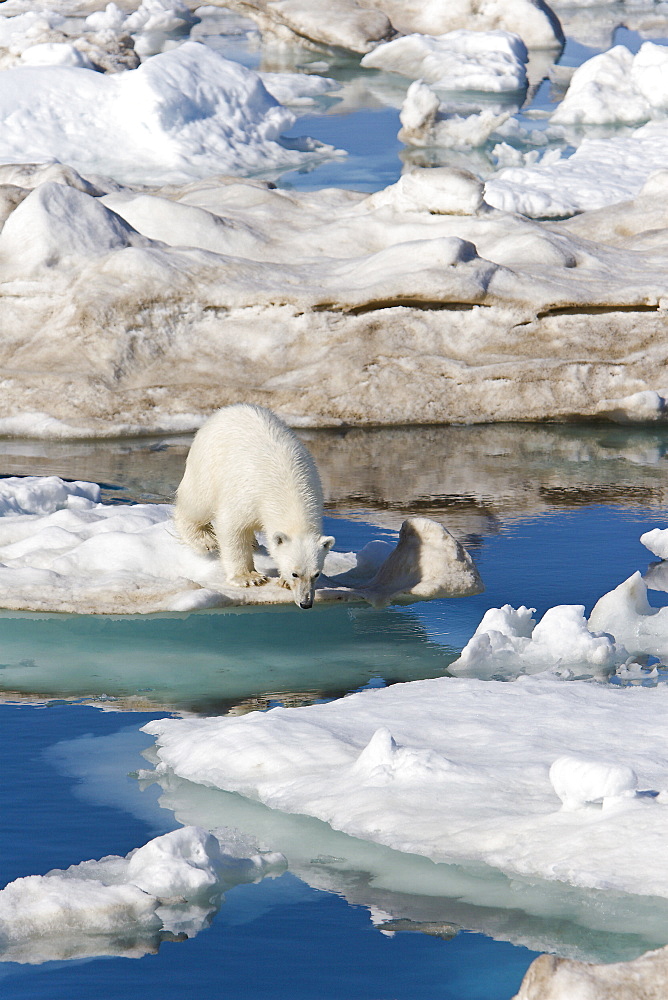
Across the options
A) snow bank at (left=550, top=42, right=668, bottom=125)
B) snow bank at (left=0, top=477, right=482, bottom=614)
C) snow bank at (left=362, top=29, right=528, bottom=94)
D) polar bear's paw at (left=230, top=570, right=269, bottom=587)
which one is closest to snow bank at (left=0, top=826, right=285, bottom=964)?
snow bank at (left=0, top=477, right=482, bottom=614)

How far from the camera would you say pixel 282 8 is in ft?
103

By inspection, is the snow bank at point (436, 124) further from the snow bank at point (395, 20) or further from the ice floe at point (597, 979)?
the ice floe at point (597, 979)

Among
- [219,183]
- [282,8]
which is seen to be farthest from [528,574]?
[282,8]

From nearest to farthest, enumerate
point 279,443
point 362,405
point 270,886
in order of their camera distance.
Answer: point 270,886
point 279,443
point 362,405

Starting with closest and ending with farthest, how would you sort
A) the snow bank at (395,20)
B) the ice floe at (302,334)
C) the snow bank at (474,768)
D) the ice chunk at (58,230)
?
the snow bank at (474,768), the ice floe at (302,334), the ice chunk at (58,230), the snow bank at (395,20)

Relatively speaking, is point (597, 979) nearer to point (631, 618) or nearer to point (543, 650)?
point (543, 650)

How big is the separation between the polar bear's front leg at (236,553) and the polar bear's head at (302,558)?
33 centimetres

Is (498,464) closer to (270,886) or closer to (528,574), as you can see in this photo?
(528,574)

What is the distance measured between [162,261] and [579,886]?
330 inches

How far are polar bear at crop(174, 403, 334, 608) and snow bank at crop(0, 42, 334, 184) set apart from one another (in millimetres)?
13614

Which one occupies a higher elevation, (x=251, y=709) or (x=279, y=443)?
(x=279, y=443)

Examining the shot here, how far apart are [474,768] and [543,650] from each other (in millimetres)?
1735

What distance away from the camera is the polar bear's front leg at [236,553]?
668 cm

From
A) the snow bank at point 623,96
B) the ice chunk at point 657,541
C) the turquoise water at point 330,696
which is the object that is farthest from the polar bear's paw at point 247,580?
the snow bank at point 623,96
